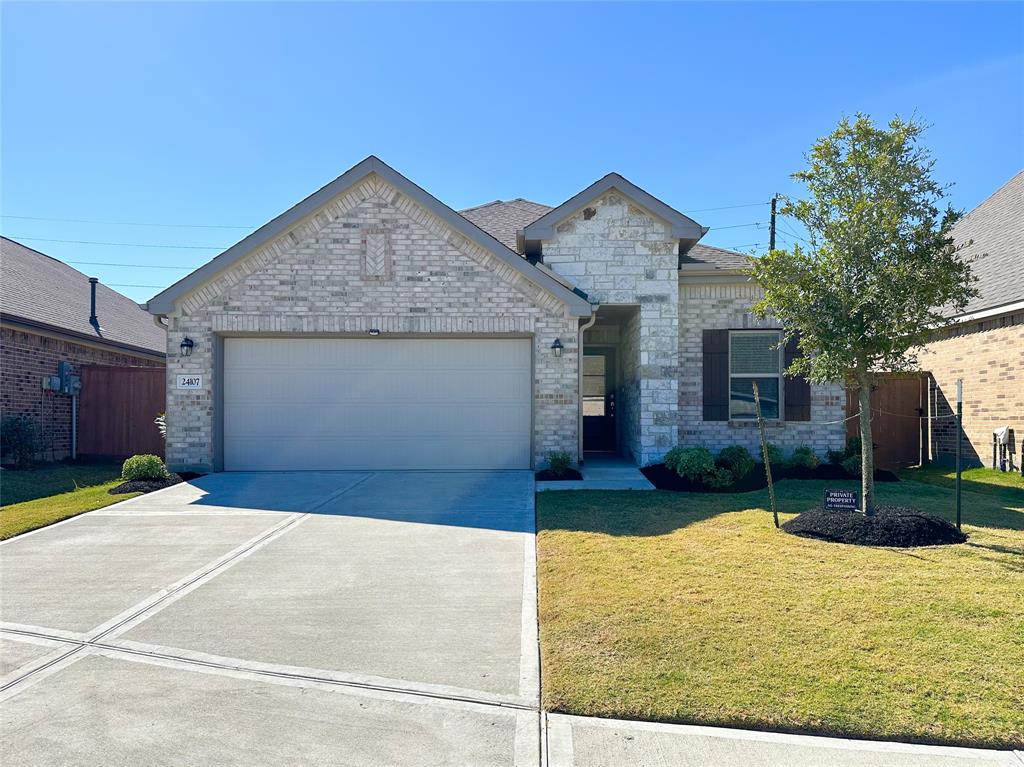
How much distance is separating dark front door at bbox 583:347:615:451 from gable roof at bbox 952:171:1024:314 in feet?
24.4

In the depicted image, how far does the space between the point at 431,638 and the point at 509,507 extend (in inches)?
182

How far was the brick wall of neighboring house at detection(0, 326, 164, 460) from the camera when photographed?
14.1 m

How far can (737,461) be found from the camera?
11.7m

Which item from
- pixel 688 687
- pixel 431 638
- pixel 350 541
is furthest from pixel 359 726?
pixel 350 541

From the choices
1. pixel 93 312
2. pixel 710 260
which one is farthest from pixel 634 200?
pixel 93 312

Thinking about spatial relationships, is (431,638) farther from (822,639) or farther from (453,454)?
(453,454)

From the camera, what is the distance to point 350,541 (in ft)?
25.0

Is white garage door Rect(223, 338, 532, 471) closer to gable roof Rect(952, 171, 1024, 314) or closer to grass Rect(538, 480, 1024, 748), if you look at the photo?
grass Rect(538, 480, 1024, 748)

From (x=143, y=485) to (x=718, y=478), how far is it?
370 inches

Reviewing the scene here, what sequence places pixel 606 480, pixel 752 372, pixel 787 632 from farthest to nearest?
pixel 752 372 < pixel 606 480 < pixel 787 632

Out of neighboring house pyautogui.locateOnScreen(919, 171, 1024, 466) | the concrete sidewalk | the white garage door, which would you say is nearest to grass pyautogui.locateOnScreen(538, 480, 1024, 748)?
the concrete sidewalk

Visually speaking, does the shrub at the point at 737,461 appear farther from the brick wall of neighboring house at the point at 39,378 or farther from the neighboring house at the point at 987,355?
the brick wall of neighboring house at the point at 39,378

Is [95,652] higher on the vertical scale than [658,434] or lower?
lower

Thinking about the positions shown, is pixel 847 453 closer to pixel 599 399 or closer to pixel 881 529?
pixel 599 399
